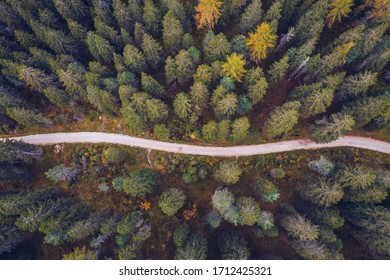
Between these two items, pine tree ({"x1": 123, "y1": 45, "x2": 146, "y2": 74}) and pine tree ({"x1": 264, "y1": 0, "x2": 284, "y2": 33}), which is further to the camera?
pine tree ({"x1": 123, "y1": 45, "x2": 146, "y2": 74})

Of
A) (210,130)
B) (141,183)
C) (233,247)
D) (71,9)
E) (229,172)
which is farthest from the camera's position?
(71,9)

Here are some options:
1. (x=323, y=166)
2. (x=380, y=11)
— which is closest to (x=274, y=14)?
(x=380, y=11)

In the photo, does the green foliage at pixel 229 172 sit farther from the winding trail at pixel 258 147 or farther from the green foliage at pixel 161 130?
the green foliage at pixel 161 130

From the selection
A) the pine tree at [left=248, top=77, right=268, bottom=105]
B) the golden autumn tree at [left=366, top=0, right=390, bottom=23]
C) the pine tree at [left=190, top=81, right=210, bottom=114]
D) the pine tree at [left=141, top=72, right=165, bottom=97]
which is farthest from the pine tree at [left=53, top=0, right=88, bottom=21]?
the golden autumn tree at [left=366, top=0, right=390, bottom=23]

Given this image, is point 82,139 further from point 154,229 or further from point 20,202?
point 154,229

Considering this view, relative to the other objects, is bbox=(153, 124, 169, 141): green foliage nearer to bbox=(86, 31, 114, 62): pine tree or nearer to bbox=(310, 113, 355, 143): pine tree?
bbox=(86, 31, 114, 62): pine tree

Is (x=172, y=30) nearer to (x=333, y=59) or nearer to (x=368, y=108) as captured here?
(x=333, y=59)
